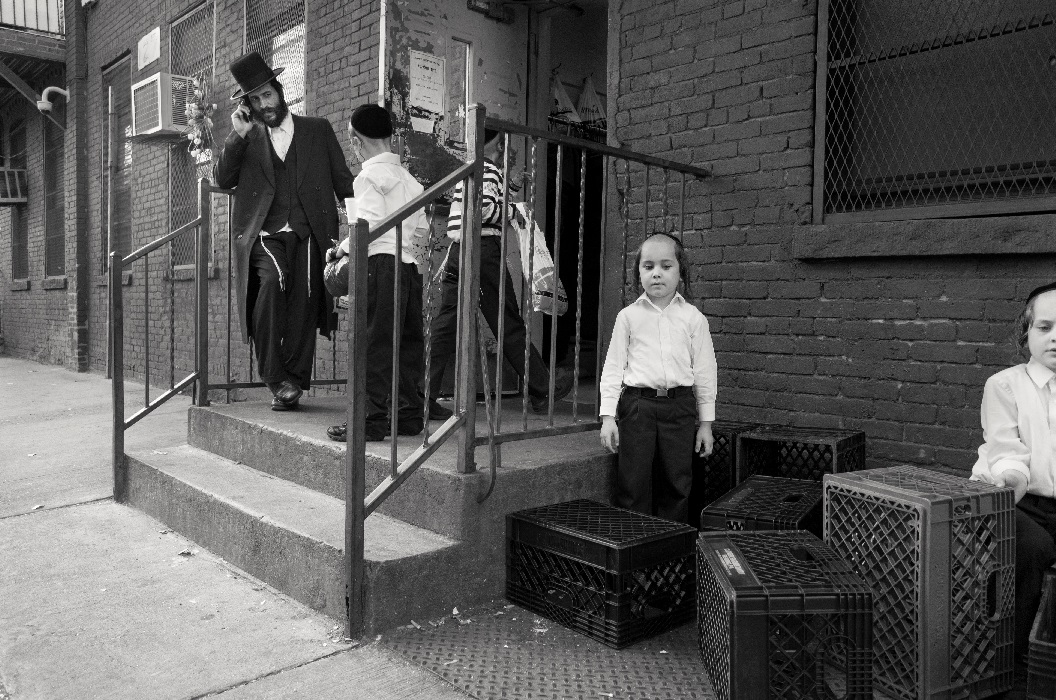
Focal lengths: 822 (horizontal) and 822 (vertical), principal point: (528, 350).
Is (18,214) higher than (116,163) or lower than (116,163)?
lower

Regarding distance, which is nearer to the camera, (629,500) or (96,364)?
(629,500)

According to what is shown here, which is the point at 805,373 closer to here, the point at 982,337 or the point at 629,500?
the point at 982,337

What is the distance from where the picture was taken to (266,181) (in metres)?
4.59

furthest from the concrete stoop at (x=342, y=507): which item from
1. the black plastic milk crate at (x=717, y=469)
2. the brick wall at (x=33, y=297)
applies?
the brick wall at (x=33, y=297)

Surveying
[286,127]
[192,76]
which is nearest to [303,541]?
[286,127]

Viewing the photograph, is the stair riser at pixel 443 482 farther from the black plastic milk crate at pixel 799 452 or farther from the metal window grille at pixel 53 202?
the metal window grille at pixel 53 202

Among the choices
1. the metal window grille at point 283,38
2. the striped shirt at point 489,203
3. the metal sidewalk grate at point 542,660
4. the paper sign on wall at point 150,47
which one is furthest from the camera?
the paper sign on wall at point 150,47

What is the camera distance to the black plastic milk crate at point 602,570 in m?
2.74

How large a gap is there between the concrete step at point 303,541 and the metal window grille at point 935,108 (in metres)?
2.36

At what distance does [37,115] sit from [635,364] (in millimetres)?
12760

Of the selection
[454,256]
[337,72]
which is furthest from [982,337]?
[337,72]

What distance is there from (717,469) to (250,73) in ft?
10.5

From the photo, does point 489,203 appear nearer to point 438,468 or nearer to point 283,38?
point 438,468

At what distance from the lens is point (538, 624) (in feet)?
9.66
